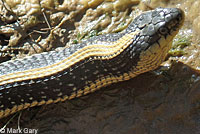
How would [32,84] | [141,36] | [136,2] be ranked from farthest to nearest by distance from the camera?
[136,2] → [32,84] → [141,36]

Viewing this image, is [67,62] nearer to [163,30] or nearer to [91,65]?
[91,65]

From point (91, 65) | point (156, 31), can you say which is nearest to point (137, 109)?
point (91, 65)

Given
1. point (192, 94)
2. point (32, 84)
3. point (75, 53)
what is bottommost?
point (192, 94)

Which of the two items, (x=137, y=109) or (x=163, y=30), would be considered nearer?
(x=163, y=30)

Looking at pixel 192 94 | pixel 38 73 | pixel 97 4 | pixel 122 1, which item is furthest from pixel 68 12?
pixel 192 94

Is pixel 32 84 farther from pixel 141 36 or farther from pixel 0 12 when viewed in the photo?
pixel 0 12

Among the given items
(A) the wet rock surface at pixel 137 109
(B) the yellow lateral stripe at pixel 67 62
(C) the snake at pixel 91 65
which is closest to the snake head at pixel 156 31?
(C) the snake at pixel 91 65

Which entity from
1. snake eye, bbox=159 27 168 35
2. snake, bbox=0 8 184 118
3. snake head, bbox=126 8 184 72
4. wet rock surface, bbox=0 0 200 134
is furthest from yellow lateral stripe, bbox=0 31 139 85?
wet rock surface, bbox=0 0 200 134

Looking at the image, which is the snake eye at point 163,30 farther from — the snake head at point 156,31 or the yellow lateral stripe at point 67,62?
the yellow lateral stripe at point 67,62
